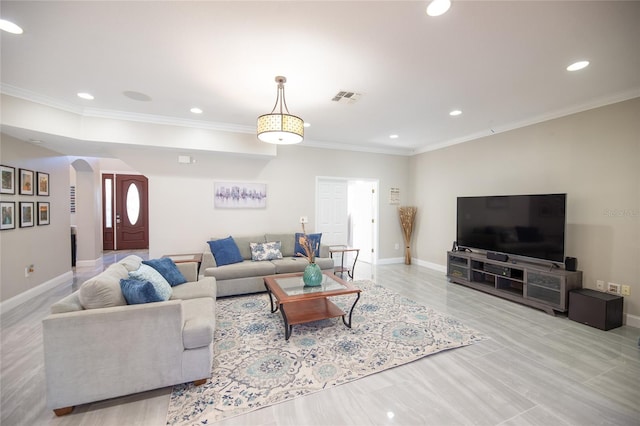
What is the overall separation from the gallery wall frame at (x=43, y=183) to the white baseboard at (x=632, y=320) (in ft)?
26.6

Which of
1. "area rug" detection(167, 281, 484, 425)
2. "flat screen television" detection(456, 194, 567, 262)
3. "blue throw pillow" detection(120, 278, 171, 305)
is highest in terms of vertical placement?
"flat screen television" detection(456, 194, 567, 262)

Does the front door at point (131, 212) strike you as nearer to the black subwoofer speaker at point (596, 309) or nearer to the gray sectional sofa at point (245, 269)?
the gray sectional sofa at point (245, 269)

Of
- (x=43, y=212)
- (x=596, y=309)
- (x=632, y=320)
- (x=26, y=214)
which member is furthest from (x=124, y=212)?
(x=632, y=320)

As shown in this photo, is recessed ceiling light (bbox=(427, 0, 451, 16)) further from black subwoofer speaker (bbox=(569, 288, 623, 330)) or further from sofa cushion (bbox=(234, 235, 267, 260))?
sofa cushion (bbox=(234, 235, 267, 260))

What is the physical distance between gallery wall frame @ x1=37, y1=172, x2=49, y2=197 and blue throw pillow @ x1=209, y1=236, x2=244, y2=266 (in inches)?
108

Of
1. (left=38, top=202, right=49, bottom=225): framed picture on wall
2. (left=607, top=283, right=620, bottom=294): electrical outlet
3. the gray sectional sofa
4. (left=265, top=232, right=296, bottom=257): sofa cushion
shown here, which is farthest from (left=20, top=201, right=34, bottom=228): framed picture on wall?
(left=607, top=283, right=620, bottom=294): electrical outlet

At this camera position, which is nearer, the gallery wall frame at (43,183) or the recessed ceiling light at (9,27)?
the recessed ceiling light at (9,27)

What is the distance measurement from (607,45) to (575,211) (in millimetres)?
2177

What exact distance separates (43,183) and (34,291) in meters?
1.66

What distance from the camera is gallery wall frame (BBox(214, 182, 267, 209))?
4.77 metres

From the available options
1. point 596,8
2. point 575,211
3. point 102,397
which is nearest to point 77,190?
point 102,397

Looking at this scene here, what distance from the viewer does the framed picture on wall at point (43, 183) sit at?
4.07m

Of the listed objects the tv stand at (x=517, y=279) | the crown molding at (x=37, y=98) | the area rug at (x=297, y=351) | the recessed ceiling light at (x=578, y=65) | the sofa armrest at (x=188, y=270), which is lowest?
the area rug at (x=297, y=351)

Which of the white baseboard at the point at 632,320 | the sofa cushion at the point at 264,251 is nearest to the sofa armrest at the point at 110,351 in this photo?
the sofa cushion at the point at 264,251
